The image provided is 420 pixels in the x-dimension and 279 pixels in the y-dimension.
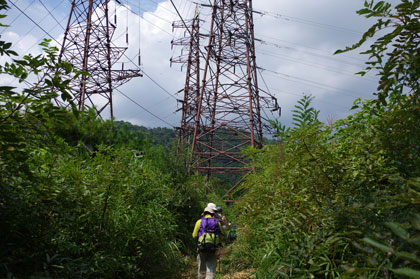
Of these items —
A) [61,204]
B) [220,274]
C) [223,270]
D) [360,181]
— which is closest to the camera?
[360,181]

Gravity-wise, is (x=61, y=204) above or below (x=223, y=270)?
above

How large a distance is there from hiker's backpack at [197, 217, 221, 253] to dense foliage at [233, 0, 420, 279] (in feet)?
7.46

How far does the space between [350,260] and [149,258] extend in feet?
11.9

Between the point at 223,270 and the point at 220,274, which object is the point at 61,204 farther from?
the point at 223,270

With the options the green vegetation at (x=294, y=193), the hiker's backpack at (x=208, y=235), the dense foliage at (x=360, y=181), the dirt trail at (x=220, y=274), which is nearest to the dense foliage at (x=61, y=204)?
the green vegetation at (x=294, y=193)

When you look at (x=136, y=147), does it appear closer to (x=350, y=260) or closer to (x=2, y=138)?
(x=2, y=138)

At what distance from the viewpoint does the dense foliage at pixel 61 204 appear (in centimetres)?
204

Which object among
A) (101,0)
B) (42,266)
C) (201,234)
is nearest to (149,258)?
(201,234)

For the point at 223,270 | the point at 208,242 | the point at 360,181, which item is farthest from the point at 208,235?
the point at 360,181

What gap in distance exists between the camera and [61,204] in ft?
8.61

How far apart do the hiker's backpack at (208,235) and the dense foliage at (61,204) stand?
591mm

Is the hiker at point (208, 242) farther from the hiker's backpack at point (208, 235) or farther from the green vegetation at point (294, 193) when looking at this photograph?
the green vegetation at point (294, 193)

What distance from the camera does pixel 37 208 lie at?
2508mm

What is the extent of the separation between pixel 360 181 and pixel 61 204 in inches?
94.8
